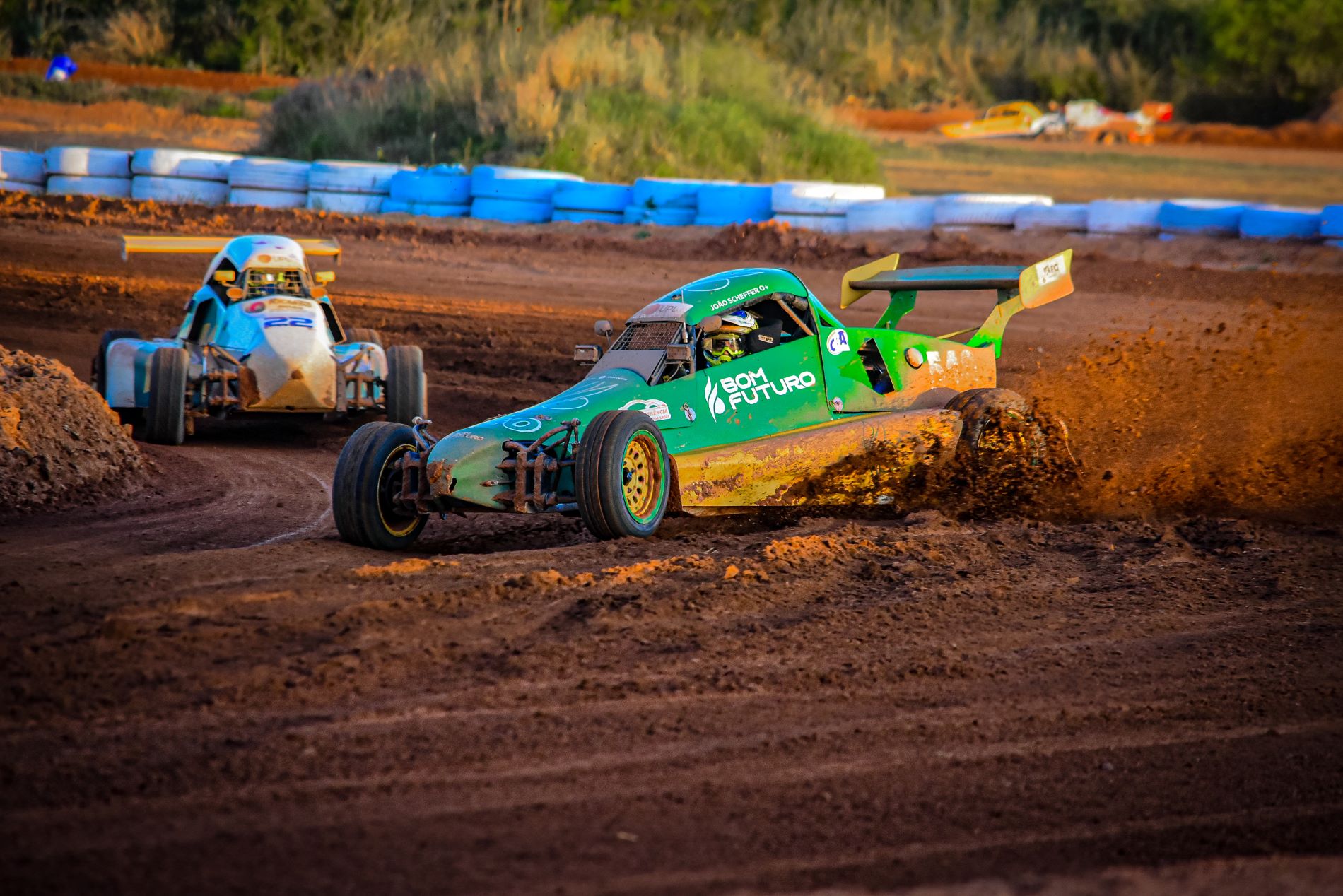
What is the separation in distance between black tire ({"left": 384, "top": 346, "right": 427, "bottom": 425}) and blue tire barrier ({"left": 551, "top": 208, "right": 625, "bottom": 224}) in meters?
11.6

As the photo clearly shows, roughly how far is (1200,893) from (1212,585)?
150 inches

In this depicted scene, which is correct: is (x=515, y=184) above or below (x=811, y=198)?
above

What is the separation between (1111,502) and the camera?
9.68m

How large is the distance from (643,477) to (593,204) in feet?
52.1

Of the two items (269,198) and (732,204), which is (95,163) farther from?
(732,204)

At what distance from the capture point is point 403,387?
475 inches

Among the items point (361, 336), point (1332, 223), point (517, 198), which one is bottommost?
point (361, 336)

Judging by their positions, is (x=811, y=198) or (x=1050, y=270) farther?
(x=811, y=198)

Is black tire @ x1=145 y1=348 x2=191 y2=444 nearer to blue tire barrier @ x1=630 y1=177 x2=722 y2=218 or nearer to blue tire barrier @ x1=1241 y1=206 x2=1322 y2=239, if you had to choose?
blue tire barrier @ x1=630 y1=177 x2=722 y2=218

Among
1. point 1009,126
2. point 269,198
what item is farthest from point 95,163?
point 1009,126

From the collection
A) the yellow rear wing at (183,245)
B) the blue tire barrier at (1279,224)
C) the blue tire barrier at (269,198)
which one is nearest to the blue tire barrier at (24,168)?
the blue tire barrier at (269,198)

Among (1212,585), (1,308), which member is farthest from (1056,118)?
(1212,585)

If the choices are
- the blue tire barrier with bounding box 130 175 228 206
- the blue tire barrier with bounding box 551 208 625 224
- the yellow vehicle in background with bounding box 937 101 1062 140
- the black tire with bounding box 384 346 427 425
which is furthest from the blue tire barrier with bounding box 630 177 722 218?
the yellow vehicle in background with bounding box 937 101 1062 140

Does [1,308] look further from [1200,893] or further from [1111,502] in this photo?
[1200,893]
